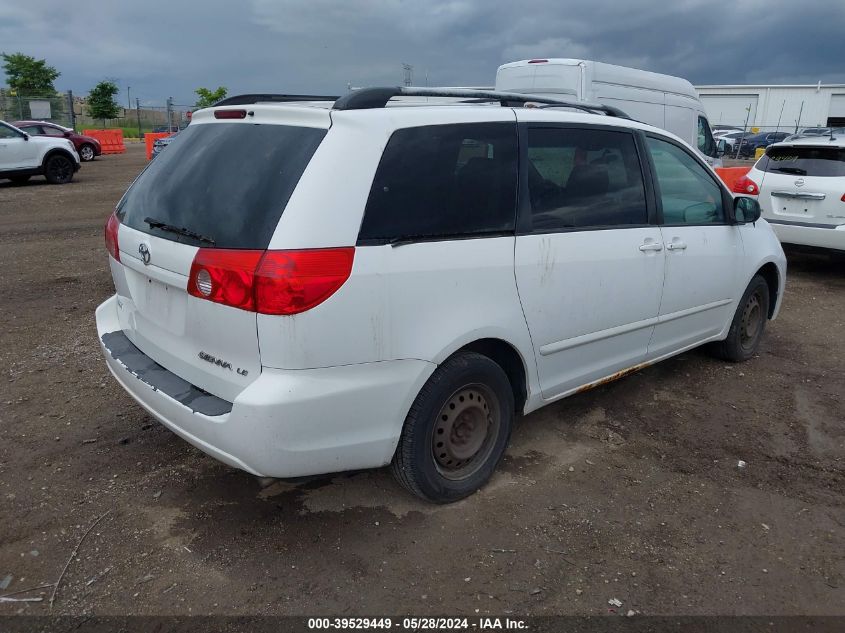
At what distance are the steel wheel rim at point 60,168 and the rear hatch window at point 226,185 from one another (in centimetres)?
1594

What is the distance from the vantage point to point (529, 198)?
3.40m

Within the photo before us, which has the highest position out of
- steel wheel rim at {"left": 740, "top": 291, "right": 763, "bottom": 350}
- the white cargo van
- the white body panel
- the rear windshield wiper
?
the white cargo van

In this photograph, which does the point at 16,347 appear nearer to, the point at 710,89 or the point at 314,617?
the point at 314,617

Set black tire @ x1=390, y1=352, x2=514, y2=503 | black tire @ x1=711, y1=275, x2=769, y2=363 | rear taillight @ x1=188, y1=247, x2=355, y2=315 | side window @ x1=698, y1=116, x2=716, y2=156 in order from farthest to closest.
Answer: side window @ x1=698, y1=116, x2=716, y2=156 → black tire @ x1=711, y1=275, x2=769, y2=363 → black tire @ x1=390, y1=352, x2=514, y2=503 → rear taillight @ x1=188, y1=247, x2=355, y2=315

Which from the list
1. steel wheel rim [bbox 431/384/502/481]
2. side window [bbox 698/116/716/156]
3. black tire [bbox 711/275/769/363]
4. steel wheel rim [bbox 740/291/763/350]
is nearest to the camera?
steel wheel rim [bbox 431/384/502/481]

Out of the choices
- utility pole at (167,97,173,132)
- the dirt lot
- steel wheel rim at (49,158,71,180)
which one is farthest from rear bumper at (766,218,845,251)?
utility pole at (167,97,173,132)

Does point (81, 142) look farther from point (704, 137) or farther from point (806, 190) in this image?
point (806, 190)

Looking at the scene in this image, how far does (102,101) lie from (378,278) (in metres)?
50.9

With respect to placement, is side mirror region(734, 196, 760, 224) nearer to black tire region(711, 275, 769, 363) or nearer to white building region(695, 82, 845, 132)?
black tire region(711, 275, 769, 363)

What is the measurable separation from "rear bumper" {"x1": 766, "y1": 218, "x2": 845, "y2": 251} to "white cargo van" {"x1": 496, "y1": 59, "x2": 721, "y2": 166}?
8.76 ft

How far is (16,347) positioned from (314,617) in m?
3.96

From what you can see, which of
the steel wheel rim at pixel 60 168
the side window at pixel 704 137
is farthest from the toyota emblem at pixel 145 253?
the steel wheel rim at pixel 60 168

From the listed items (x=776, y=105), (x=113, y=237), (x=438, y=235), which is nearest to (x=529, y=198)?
(x=438, y=235)

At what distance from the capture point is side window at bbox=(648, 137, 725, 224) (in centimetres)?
423
